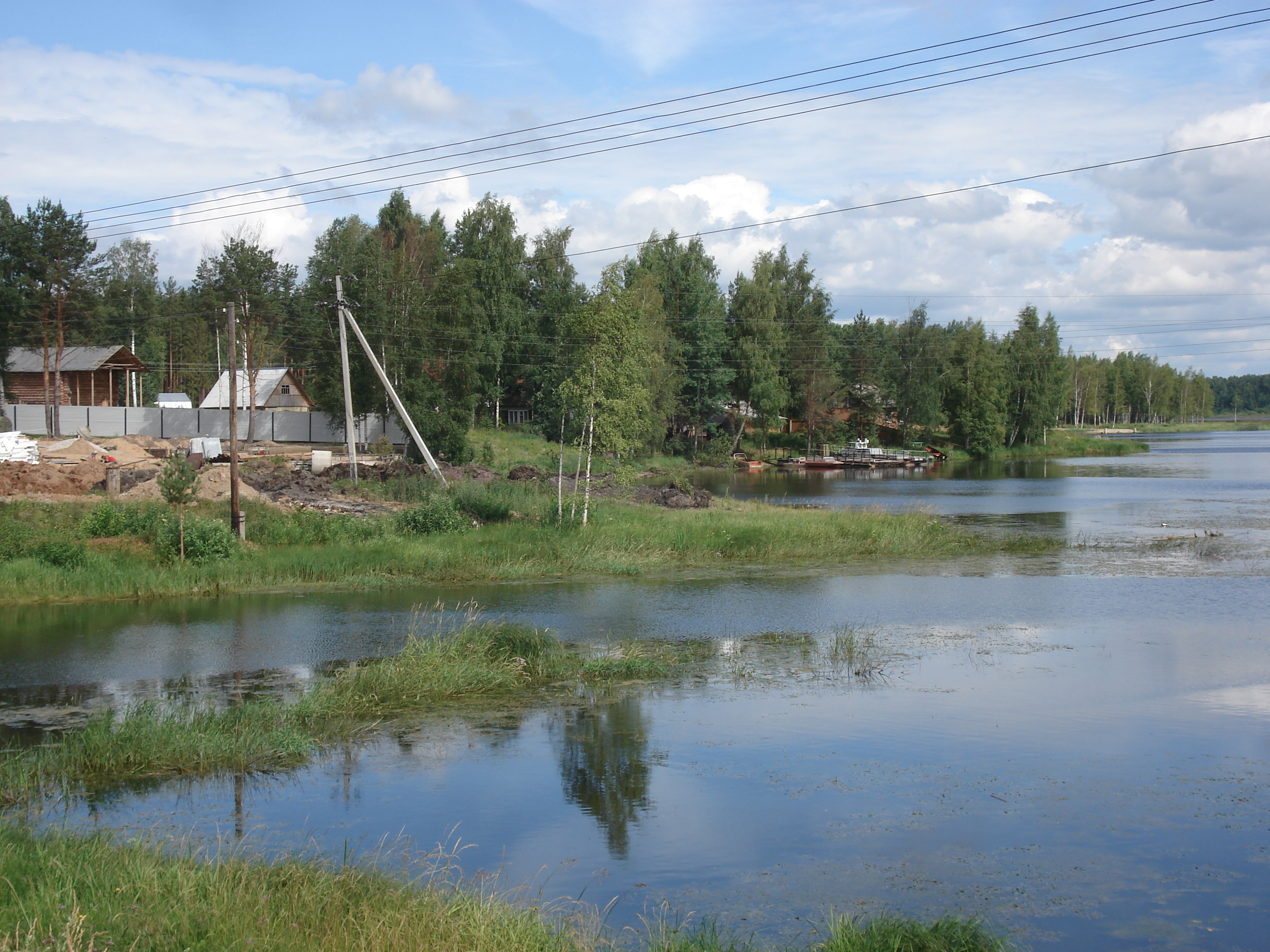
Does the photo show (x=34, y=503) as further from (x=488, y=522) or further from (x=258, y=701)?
(x=258, y=701)

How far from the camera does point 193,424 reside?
5272cm

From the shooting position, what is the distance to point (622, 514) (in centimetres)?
2742

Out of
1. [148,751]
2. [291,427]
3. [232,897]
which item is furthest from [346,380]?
[232,897]

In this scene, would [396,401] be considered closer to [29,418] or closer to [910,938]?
[910,938]

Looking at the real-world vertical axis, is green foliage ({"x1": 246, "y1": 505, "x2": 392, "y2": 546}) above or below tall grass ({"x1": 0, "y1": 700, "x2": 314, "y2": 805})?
above

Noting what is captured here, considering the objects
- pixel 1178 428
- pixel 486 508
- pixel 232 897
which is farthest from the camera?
pixel 1178 428

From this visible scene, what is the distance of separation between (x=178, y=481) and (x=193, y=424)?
111 ft

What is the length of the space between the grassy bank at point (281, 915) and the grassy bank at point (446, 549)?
13.5 meters

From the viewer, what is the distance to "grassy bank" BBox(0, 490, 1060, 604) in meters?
19.5

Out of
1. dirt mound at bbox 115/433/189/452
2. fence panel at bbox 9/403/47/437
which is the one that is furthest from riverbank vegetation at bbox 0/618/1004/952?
fence panel at bbox 9/403/47/437

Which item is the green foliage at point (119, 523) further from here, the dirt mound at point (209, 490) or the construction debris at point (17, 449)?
the construction debris at point (17, 449)

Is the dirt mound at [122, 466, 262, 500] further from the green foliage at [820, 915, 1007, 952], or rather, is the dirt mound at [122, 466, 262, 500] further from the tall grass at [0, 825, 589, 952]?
the green foliage at [820, 915, 1007, 952]

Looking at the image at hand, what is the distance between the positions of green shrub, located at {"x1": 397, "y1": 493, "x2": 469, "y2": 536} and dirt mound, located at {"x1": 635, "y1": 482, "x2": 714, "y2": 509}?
385 inches

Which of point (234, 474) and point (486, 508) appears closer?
point (234, 474)
